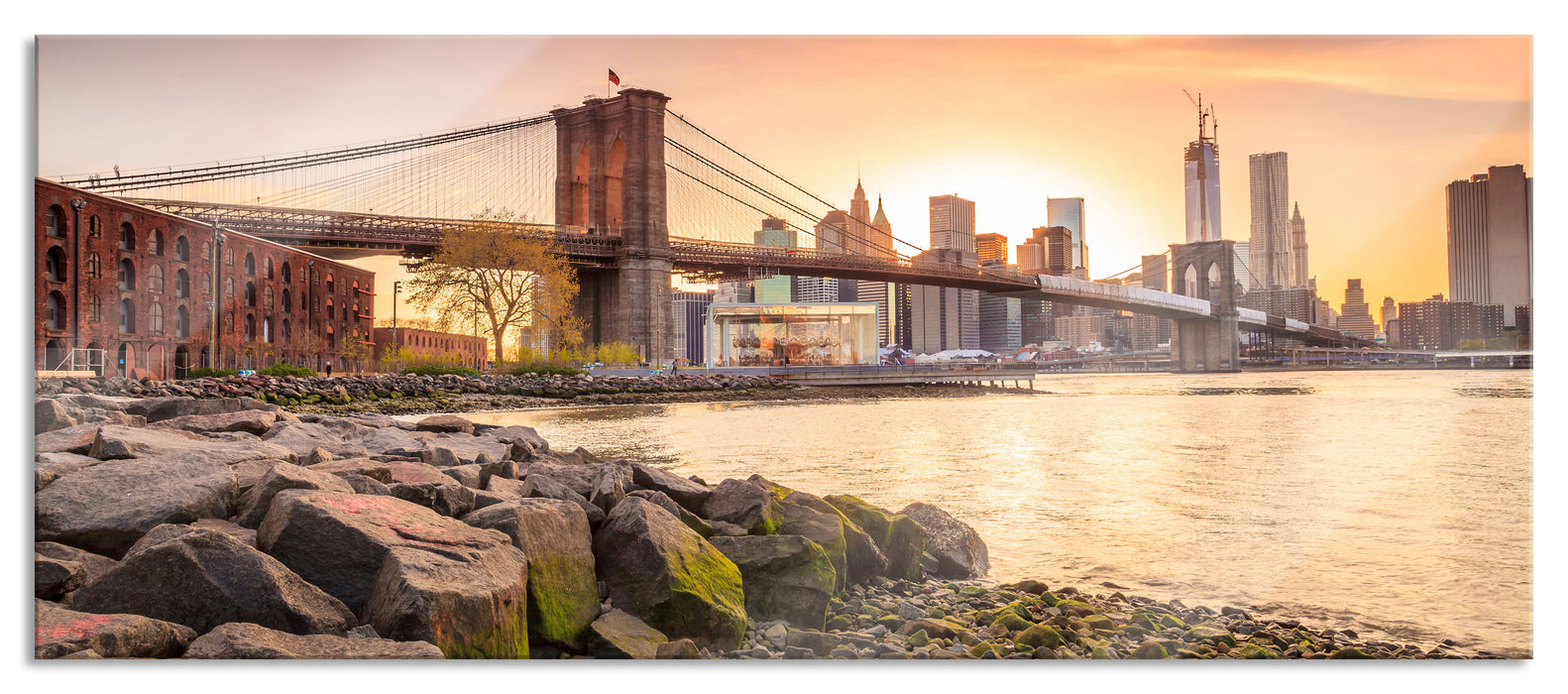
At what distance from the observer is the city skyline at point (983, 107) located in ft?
15.8

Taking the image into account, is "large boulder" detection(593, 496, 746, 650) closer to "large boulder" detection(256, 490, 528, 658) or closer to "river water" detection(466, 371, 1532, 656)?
"large boulder" detection(256, 490, 528, 658)

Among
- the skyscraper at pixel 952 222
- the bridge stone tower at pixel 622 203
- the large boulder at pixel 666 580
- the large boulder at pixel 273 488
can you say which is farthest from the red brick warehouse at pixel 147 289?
the skyscraper at pixel 952 222

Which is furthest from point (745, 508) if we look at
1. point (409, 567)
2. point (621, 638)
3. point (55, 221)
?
point (55, 221)

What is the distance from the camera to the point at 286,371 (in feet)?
38.3

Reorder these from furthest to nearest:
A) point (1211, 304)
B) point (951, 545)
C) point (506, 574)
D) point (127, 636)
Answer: point (1211, 304)
point (951, 545)
point (506, 574)
point (127, 636)

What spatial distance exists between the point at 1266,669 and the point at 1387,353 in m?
4.54

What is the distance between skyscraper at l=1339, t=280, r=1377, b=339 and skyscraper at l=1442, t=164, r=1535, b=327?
53 centimetres

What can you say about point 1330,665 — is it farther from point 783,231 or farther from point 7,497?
point 783,231

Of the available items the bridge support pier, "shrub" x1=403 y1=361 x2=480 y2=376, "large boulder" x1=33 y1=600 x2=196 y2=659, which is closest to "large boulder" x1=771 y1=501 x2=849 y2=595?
"large boulder" x1=33 y1=600 x2=196 y2=659

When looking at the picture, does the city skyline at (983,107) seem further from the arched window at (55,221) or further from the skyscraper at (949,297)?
the skyscraper at (949,297)

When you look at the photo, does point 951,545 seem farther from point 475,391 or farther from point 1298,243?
point 475,391

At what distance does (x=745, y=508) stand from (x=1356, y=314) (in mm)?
4787

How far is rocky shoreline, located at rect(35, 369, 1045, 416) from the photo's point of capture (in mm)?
7039
